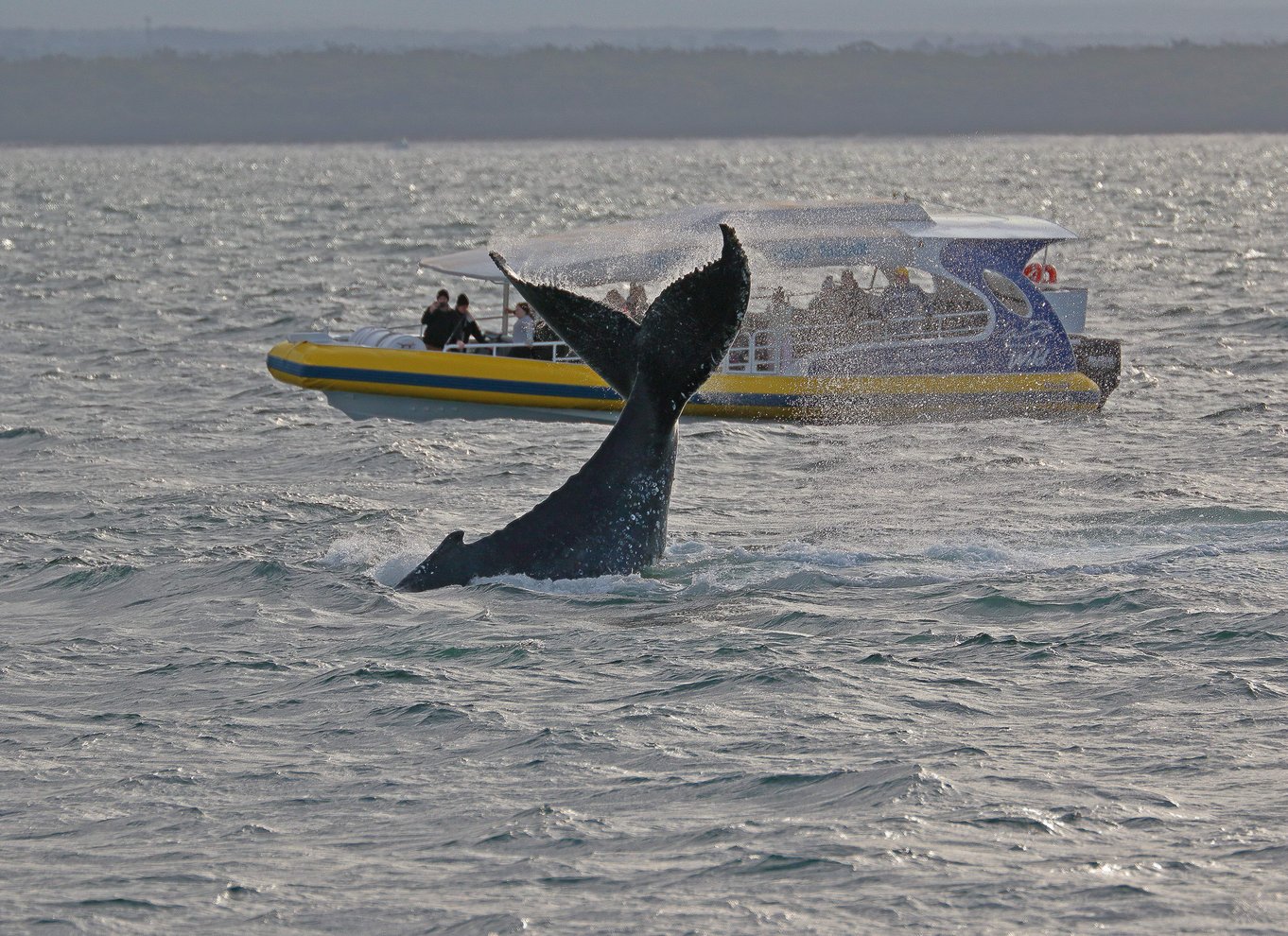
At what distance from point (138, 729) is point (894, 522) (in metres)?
7.45

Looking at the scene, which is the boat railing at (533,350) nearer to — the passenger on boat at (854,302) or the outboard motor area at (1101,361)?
the passenger on boat at (854,302)

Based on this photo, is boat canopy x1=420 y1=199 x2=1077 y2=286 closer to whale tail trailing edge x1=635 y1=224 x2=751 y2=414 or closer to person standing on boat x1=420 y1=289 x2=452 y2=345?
person standing on boat x1=420 y1=289 x2=452 y2=345

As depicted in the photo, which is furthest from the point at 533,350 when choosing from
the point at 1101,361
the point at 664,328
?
the point at 664,328

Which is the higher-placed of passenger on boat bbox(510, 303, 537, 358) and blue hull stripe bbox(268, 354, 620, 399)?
passenger on boat bbox(510, 303, 537, 358)

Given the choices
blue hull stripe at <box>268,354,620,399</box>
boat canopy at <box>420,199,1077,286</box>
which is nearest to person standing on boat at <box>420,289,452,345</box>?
boat canopy at <box>420,199,1077,286</box>

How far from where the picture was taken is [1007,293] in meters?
25.4

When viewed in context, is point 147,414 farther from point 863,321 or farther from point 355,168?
point 355,168

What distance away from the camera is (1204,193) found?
3457 inches

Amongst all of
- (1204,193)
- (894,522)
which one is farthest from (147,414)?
(1204,193)

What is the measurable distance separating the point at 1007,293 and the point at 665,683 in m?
14.5

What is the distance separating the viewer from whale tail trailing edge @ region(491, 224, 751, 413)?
12.8m

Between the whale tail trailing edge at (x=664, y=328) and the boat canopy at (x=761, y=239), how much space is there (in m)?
9.69

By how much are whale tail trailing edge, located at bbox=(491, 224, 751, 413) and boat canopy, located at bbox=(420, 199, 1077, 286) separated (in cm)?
969

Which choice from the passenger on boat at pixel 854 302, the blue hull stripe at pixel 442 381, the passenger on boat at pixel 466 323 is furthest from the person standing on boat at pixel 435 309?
the passenger on boat at pixel 854 302
